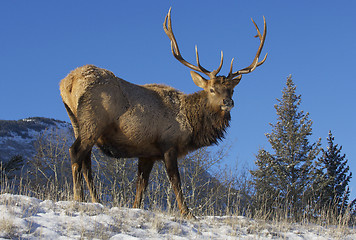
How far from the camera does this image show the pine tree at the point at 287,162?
2361 centimetres

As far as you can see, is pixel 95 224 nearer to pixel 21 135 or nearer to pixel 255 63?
pixel 255 63

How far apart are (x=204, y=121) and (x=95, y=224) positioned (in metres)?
3.59

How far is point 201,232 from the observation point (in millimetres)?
5566

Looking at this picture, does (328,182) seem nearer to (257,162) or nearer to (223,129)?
(257,162)

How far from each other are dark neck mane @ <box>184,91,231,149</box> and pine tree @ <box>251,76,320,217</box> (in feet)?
52.5

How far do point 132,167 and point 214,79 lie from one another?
617 inches

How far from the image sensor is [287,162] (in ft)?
82.4

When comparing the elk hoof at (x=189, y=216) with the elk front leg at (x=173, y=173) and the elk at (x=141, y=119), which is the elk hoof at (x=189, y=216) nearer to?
the elk at (x=141, y=119)

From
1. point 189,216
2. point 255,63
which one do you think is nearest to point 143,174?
point 189,216

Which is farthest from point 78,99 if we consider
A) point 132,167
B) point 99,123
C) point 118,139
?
point 132,167

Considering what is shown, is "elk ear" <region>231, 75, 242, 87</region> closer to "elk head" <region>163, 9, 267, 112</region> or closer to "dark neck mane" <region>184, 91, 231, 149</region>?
"elk head" <region>163, 9, 267, 112</region>

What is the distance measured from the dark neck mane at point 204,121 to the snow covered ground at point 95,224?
1.75 m

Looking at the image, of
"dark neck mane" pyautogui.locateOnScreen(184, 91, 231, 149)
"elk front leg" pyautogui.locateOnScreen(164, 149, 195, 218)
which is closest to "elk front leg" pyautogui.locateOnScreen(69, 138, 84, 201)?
"elk front leg" pyautogui.locateOnScreen(164, 149, 195, 218)

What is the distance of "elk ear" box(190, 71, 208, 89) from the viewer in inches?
317
